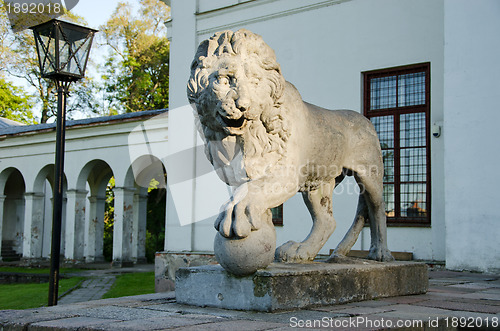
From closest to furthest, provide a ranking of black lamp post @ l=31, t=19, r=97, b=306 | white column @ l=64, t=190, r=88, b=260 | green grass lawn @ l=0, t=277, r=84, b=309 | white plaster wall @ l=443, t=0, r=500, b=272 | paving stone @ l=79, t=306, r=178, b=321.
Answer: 1. paving stone @ l=79, t=306, r=178, b=321
2. black lamp post @ l=31, t=19, r=97, b=306
3. white plaster wall @ l=443, t=0, r=500, b=272
4. green grass lawn @ l=0, t=277, r=84, b=309
5. white column @ l=64, t=190, r=88, b=260

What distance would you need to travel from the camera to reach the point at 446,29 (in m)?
8.21

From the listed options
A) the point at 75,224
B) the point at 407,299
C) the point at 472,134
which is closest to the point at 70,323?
the point at 407,299

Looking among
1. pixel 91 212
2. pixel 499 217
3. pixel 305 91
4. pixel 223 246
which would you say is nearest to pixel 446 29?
pixel 499 217

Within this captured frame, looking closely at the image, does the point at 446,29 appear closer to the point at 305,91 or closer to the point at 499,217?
the point at 499,217

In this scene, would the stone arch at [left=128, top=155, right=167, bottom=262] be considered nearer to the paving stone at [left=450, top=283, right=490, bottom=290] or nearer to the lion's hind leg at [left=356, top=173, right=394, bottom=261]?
the paving stone at [left=450, top=283, right=490, bottom=290]

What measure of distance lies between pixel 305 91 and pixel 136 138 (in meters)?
6.33

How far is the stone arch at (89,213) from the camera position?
17.5 metres

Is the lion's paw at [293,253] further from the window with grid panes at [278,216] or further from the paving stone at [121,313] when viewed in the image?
the window with grid panes at [278,216]

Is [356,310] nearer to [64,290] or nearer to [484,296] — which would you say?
[484,296]

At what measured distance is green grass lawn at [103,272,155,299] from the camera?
33.0ft

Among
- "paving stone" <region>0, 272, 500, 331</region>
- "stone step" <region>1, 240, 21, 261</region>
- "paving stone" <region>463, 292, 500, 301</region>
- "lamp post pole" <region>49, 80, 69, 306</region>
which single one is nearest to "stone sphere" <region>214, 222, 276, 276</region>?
"paving stone" <region>0, 272, 500, 331</region>

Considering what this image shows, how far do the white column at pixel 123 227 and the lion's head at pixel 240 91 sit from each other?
42.3 ft

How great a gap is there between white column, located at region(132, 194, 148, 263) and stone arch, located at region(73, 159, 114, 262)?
1113 mm

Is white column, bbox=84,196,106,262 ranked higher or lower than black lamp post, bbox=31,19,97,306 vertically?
lower
